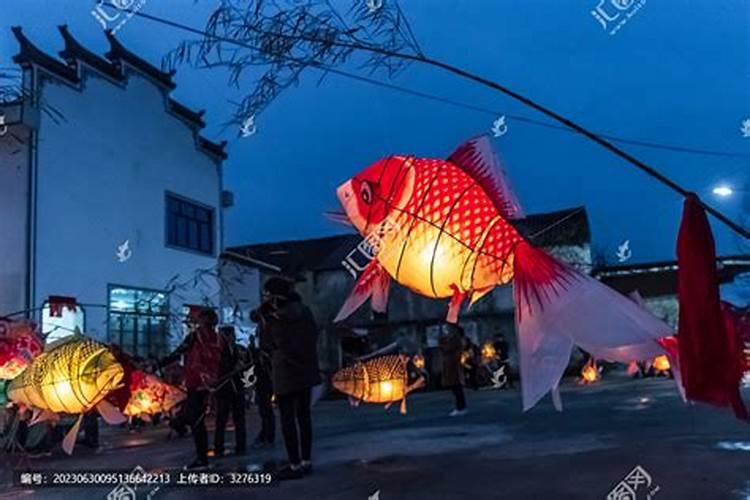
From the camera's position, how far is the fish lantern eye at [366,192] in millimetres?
3213

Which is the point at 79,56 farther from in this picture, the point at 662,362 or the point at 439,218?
the point at 439,218

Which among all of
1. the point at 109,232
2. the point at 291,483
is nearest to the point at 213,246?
the point at 109,232

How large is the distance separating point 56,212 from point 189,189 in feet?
15.8

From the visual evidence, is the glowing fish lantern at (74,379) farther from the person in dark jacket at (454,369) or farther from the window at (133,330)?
the window at (133,330)

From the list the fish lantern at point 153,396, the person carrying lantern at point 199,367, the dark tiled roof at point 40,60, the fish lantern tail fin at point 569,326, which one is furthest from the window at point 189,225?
the fish lantern tail fin at point 569,326

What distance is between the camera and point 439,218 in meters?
3.14

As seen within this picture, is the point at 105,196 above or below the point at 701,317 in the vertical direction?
above

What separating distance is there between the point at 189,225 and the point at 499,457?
1531 centimetres

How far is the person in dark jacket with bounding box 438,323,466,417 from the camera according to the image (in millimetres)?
11438

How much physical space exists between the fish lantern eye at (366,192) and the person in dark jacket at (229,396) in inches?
164

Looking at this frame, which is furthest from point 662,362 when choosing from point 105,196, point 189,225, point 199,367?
point 189,225

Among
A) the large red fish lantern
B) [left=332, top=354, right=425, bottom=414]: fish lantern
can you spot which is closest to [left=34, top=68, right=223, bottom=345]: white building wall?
[left=332, top=354, right=425, bottom=414]: fish lantern

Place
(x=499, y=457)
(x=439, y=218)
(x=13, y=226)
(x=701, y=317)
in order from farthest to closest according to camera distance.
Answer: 1. (x=13, y=226)
2. (x=499, y=457)
3. (x=439, y=218)
4. (x=701, y=317)

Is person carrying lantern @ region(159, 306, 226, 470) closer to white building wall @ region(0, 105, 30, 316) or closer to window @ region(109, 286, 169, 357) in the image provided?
window @ region(109, 286, 169, 357)
